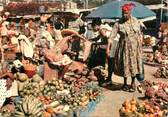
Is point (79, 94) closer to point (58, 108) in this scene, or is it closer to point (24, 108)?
point (58, 108)

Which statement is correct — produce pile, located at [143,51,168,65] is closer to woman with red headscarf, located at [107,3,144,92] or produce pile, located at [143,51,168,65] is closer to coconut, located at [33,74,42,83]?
woman with red headscarf, located at [107,3,144,92]

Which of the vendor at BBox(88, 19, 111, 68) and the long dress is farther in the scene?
the vendor at BBox(88, 19, 111, 68)

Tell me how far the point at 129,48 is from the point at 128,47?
0.03m

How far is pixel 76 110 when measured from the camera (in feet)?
24.9

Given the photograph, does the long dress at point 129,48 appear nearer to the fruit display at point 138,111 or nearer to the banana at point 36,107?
the fruit display at point 138,111

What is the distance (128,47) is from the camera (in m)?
9.67

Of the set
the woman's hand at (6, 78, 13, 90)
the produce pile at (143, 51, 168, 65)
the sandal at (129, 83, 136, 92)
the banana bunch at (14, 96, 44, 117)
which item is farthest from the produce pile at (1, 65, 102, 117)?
the produce pile at (143, 51, 168, 65)

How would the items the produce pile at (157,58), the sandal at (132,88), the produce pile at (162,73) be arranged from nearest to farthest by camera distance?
the sandal at (132,88)
the produce pile at (162,73)
the produce pile at (157,58)

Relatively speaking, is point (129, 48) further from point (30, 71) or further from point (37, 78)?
point (30, 71)

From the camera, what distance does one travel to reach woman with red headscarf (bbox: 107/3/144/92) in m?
9.52

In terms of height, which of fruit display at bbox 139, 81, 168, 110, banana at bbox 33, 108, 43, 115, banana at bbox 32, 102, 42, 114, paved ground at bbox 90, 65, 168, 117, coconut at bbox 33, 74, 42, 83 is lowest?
paved ground at bbox 90, 65, 168, 117

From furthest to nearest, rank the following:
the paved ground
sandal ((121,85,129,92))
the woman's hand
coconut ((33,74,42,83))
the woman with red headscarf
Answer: sandal ((121,85,129,92)), coconut ((33,74,42,83)), the woman with red headscarf, the woman's hand, the paved ground

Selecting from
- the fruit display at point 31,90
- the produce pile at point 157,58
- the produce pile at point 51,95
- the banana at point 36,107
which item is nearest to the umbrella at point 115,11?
the produce pile at point 157,58

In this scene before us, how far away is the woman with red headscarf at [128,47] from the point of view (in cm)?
952
